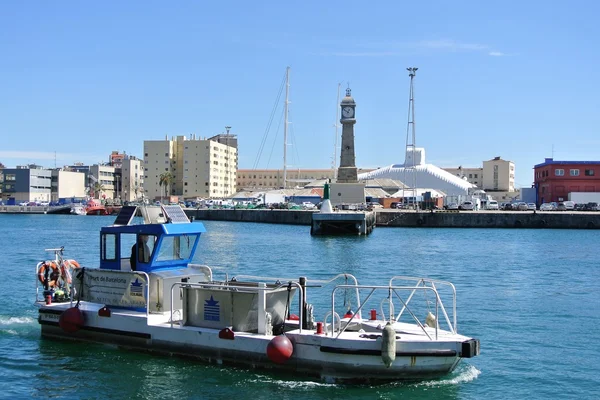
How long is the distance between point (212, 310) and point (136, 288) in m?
2.44

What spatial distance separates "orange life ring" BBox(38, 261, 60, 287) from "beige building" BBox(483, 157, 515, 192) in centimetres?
17711

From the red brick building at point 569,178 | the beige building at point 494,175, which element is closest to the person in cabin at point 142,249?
the red brick building at point 569,178

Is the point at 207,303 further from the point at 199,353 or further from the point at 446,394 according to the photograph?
the point at 446,394

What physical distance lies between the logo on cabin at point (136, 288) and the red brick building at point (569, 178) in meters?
101

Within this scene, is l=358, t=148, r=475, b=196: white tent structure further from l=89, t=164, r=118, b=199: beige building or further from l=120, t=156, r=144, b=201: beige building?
l=89, t=164, r=118, b=199: beige building

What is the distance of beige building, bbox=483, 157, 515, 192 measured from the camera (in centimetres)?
18685

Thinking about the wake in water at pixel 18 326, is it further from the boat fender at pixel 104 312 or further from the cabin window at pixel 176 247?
the cabin window at pixel 176 247

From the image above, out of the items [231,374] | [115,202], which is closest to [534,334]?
[231,374]

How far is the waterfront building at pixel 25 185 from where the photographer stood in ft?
510

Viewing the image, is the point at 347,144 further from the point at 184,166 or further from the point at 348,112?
the point at 184,166

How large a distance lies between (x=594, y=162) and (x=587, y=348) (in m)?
96.1

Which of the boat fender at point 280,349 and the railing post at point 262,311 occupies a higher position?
the railing post at point 262,311

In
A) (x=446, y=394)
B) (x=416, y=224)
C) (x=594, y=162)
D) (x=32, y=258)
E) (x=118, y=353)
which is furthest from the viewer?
(x=594, y=162)

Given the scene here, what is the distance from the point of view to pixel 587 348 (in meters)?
18.6
